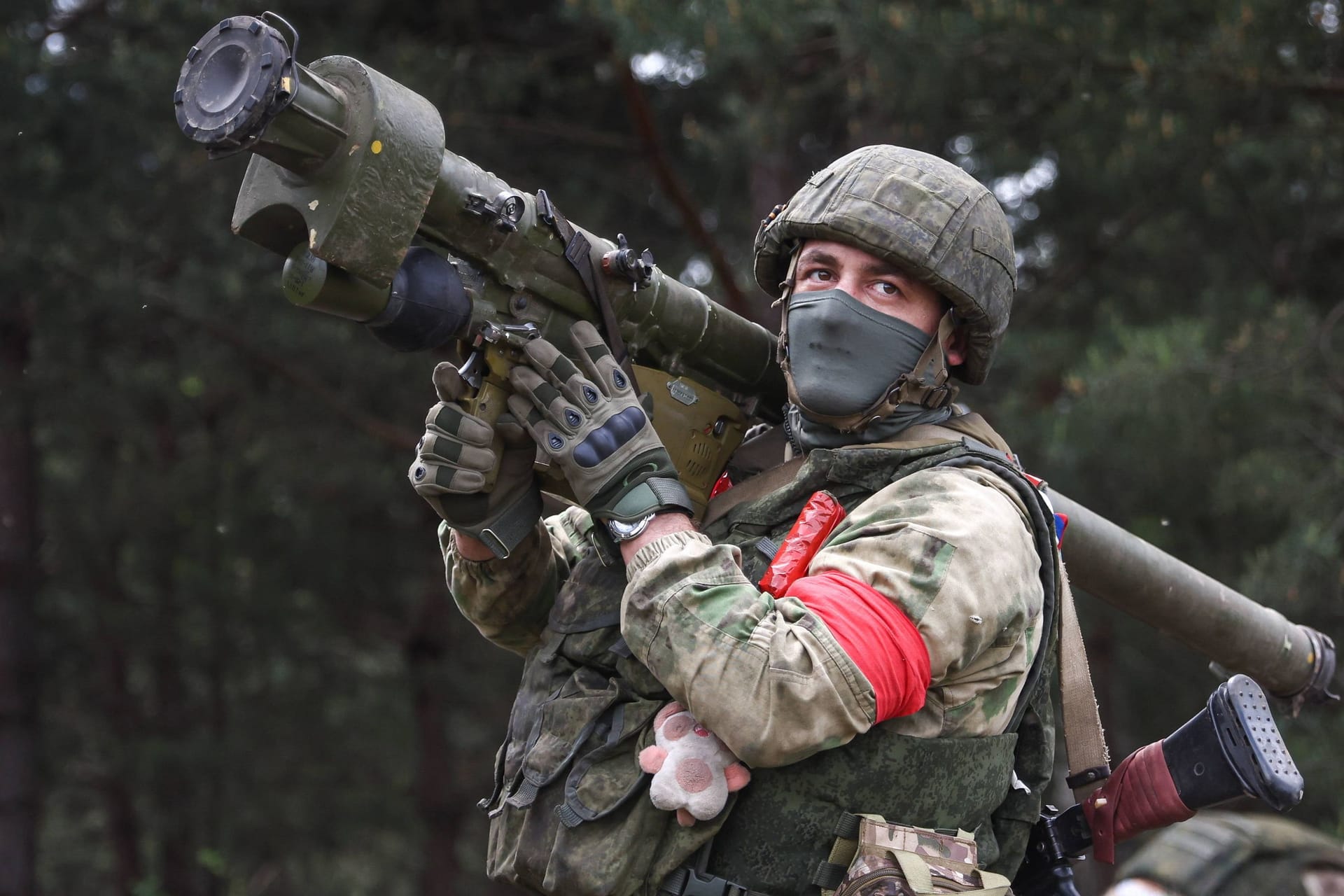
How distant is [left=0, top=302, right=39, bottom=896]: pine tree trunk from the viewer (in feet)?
34.4

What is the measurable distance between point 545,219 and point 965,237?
0.97m

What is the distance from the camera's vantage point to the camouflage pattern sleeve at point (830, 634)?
2533 mm

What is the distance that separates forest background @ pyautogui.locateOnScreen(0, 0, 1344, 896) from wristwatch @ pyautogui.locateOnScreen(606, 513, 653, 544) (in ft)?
15.8

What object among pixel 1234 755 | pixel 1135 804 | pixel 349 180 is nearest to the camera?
pixel 349 180

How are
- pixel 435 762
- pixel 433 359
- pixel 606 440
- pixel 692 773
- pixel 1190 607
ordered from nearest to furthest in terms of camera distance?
pixel 692 773 < pixel 606 440 < pixel 1190 607 < pixel 433 359 < pixel 435 762

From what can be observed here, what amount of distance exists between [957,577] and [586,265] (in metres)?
1.10

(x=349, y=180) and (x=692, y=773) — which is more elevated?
(x=349, y=180)

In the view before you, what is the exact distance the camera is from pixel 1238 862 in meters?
2.79

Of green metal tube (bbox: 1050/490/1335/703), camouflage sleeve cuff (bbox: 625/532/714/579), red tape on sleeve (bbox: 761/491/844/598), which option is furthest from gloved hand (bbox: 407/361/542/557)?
green metal tube (bbox: 1050/490/1335/703)

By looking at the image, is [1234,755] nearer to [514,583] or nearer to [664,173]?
[514,583]

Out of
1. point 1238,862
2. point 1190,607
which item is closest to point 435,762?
point 1190,607

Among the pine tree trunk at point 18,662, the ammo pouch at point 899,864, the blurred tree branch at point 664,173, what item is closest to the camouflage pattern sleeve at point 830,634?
the ammo pouch at point 899,864

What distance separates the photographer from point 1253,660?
3.92 metres

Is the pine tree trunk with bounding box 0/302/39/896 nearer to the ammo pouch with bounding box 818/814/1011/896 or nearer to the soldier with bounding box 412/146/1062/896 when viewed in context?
the soldier with bounding box 412/146/1062/896
